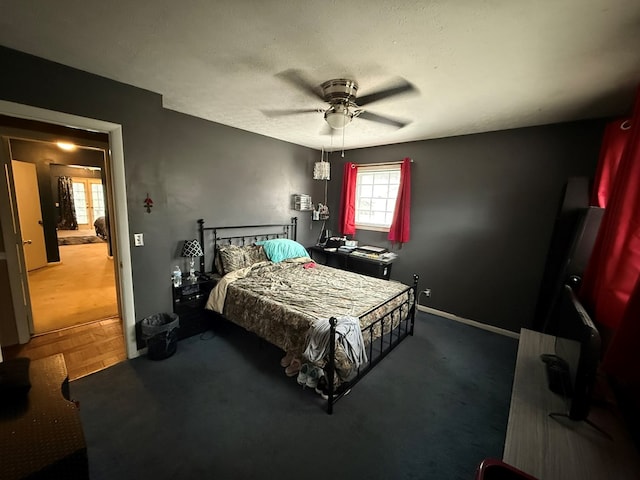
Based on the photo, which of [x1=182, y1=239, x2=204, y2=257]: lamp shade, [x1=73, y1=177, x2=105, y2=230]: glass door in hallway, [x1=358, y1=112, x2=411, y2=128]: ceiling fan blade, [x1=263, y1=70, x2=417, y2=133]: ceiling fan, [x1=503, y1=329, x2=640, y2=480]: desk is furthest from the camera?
[x1=73, y1=177, x2=105, y2=230]: glass door in hallway

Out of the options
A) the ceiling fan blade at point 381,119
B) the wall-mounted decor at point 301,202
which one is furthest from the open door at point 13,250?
the ceiling fan blade at point 381,119

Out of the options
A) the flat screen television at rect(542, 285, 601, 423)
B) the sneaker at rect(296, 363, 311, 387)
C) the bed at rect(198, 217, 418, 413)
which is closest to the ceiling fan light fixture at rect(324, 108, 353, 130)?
the bed at rect(198, 217, 418, 413)

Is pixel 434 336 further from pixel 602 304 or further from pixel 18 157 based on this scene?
pixel 18 157

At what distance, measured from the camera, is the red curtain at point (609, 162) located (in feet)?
7.09

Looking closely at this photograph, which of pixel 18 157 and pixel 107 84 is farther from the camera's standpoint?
pixel 18 157

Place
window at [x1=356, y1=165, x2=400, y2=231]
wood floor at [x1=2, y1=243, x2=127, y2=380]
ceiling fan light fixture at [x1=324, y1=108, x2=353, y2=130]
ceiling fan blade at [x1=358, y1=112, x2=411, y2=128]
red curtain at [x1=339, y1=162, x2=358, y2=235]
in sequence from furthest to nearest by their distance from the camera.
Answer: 1. red curtain at [x1=339, y1=162, x2=358, y2=235]
2. window at [x1=356, y1=165, x2=400, y2=231]
3. ceiling fan blade at [x1=358, y1=112, x2=411, y2=128]
4. wood floor at [x1=2, y1=243, x2=127, y2=380]
5. ceiling fan light fixture at [x1=324, y1=108, x2=353, y2=130]

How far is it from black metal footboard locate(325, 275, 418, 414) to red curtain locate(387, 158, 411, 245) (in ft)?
3.83

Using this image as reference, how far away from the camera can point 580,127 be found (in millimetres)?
2688

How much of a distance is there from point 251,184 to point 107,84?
190 cm

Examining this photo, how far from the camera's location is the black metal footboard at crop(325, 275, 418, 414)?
6.25 ft

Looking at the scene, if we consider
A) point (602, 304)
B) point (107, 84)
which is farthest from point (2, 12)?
point (602, 304)

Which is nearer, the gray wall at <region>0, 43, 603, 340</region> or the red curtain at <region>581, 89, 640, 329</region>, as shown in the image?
the red curtain at <region>581, 89, 640, 329</region>

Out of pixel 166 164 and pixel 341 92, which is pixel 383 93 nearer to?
pixel 341 92

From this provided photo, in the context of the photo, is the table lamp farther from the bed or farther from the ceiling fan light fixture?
the ceiling fan light fixture
